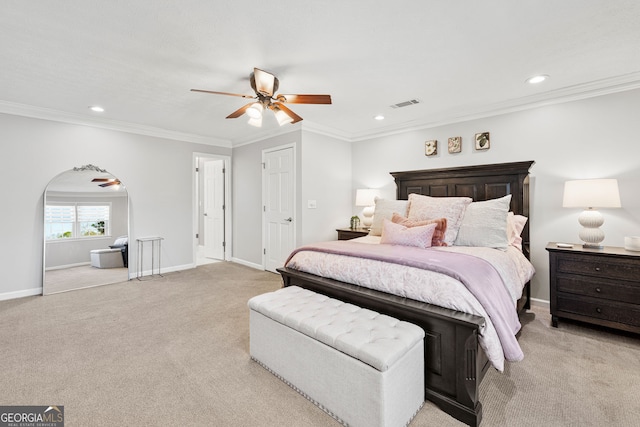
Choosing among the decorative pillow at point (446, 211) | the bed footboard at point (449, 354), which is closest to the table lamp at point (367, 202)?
the decorative pillow at point (446, 211)

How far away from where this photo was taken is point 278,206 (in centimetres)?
475

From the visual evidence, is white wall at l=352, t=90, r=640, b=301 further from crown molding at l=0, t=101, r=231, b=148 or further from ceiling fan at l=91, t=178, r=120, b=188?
ceiling fan at l=91, t=178, r=120, b=188

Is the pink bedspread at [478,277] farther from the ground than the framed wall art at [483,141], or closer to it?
closer to it

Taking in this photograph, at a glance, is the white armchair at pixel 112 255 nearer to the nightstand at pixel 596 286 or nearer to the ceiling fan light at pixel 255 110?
the ceiling fan light at pixel 255 110

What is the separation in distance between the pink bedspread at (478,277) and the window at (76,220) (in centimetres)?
397

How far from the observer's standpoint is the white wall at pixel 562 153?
9.22 ft

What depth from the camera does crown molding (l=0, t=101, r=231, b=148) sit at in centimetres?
356

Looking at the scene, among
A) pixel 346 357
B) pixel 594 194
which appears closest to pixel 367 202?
pixel 594 194

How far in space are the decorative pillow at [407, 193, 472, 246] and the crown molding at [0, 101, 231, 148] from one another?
397 centimetres

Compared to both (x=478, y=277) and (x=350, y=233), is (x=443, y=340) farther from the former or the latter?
(x=350, y=233)

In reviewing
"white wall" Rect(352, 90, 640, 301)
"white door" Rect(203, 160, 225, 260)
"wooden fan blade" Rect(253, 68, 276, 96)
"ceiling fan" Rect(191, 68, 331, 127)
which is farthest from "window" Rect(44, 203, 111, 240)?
"white wall" Rect(352, 90, 640, 301)

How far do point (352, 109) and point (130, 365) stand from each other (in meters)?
3.50

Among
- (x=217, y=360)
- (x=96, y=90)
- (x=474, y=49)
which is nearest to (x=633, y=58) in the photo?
(x=474, y=49)

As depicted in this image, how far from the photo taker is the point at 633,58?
96.1 inches
